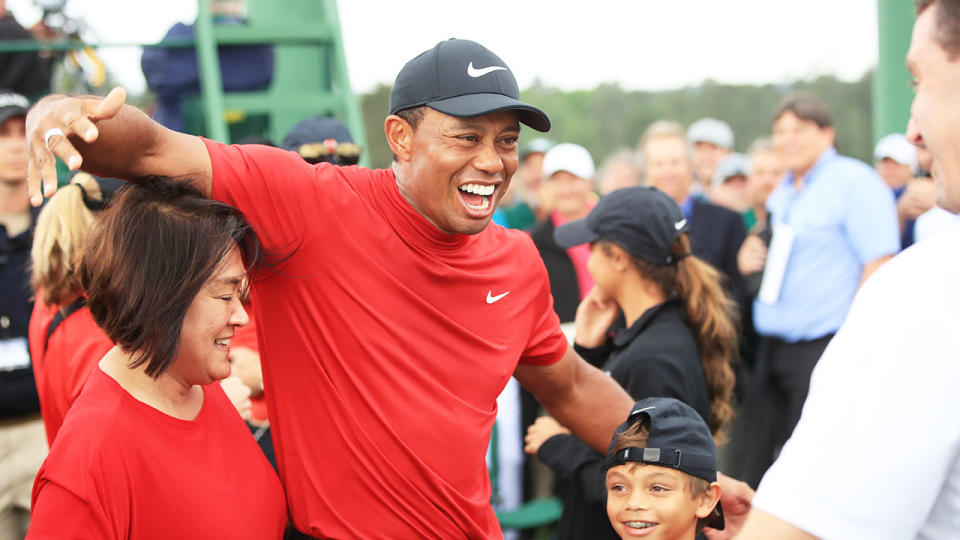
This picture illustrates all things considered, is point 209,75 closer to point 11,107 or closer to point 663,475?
point 11,107

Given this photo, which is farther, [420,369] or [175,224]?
[420,369]

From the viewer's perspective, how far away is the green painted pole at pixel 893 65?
8.05 meters

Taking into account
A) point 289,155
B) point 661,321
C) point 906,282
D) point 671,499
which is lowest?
point 671,499

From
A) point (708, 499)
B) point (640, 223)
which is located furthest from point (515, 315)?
point (640, 223)

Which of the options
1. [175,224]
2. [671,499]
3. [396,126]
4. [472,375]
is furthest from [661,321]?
[175,224]

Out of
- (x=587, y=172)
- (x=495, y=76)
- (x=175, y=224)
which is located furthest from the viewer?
(x=587, y=172)

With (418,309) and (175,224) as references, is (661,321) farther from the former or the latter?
(175,224)

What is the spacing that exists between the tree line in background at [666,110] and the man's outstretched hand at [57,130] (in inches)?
813

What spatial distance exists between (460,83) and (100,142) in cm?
93

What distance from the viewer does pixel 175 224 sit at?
6.67ft

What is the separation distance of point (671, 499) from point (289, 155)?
1428 mm

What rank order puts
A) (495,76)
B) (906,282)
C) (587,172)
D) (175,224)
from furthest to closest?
(587,172)
(495,76)
(175,224)
(906,282)

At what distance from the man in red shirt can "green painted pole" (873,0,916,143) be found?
6.82 metres

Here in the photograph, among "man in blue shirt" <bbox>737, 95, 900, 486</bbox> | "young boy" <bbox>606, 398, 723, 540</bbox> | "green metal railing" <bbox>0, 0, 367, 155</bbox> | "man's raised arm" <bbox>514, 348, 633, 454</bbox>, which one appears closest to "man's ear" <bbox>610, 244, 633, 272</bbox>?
"man's raised arm" <bbox>514, 348, 633, 454</bbox>
